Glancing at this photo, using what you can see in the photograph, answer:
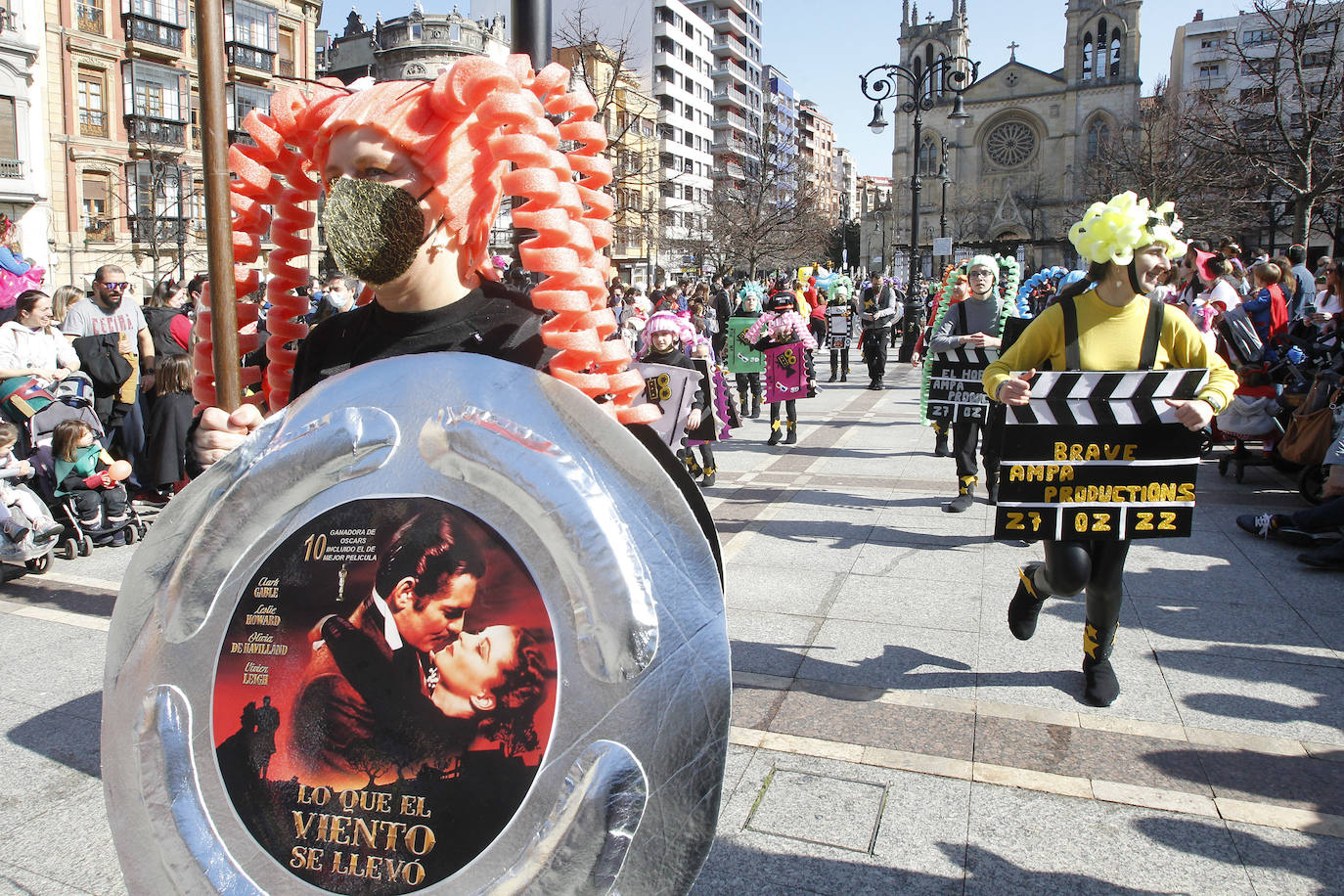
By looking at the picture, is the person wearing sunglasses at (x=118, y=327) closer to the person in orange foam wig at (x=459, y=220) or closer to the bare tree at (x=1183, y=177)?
the person in orange foam wig at (x=459, y=220)

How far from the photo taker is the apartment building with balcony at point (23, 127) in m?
28.7

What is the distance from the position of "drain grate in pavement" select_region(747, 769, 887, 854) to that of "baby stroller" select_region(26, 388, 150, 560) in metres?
5.77

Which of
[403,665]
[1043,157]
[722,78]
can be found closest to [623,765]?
[403,665]

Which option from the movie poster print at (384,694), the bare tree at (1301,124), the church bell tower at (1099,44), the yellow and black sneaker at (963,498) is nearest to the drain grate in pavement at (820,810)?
the movie poster print at (384,694)

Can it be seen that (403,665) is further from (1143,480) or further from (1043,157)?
(1043,157)

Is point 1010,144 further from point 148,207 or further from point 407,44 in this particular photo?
point 148,207

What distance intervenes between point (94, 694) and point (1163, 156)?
105ft

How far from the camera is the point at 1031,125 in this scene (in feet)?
254

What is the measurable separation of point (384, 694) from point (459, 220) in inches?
40.4

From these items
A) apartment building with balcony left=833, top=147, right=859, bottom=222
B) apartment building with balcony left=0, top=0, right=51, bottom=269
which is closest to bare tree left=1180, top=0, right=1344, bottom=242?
apartment building with balcony left=0, top=0, right=51, bottom=269

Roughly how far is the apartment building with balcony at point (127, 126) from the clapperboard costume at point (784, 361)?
975 inches

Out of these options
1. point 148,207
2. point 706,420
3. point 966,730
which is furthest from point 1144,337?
point 148,207

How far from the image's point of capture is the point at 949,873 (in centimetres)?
274

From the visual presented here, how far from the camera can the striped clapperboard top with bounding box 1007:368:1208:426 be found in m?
3.67
